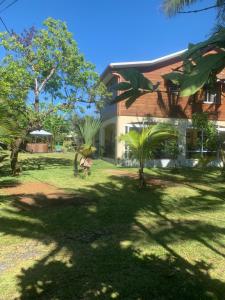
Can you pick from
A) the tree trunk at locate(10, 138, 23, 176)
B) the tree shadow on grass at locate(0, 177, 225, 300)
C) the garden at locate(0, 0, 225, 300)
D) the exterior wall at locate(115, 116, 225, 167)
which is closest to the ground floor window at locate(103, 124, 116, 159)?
the exterior wall at locate(115, 116, 225, 167)

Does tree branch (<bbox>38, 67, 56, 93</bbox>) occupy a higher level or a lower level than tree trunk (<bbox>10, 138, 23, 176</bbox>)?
higher

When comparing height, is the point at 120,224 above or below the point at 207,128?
below

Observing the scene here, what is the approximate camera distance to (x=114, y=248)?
19.4ft

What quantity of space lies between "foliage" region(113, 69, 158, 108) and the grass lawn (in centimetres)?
318

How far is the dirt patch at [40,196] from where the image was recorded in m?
9.43

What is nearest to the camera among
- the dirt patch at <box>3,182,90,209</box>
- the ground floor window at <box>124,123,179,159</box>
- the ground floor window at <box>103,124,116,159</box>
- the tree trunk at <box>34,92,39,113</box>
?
the dirt patch at <box>3,182,90,209</box>

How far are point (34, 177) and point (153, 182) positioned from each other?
15.2 ft

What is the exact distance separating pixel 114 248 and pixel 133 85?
15.5ft

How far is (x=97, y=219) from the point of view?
788cm

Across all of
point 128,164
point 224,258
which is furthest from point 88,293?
point 128,164

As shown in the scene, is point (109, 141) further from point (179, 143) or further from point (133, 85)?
point (133, 85)

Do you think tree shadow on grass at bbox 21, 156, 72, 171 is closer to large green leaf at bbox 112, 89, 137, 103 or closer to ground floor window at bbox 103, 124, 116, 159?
ground floor window at bbox 103, 124, 116, 159

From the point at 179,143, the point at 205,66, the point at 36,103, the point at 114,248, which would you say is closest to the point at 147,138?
the point at 114,248

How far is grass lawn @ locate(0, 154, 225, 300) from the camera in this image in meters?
4.43
